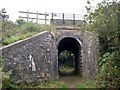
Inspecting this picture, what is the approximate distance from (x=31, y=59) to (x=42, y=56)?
0.96 m

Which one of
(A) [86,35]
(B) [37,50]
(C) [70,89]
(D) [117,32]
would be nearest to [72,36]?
(A) [86,35]

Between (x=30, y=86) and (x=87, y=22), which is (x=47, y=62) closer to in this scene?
(x=30, y=86)

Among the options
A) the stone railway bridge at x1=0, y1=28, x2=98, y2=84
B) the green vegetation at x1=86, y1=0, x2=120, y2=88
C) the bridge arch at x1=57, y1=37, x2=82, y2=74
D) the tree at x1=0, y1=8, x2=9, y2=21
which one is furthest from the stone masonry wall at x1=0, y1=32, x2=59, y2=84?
the tree at x1=0, y1=8, x2=9, y2=21

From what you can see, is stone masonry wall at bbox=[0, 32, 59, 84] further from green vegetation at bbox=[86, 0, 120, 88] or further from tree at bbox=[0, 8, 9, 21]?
tree at bbox=[0, 8, 9, 21]

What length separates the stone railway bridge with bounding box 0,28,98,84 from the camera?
14461 millimetres

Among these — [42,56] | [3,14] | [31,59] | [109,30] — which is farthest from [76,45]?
[109,30]

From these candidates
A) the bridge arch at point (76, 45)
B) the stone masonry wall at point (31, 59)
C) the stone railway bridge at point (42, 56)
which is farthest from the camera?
the bridge arch at point (76, 45)

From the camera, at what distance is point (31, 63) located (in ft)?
50.7

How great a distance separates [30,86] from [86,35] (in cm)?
644

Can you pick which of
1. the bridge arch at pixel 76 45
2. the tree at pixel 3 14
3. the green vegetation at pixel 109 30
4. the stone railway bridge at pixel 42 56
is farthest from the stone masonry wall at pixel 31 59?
the tree at pixel 3 14

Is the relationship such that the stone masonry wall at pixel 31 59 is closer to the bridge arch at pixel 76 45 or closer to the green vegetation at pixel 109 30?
the bridge arch at pixel 76 45

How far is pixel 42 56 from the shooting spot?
1628cm

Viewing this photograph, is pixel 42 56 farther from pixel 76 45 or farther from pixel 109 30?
pixel 76 45

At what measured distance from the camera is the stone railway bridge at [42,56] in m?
14.5
